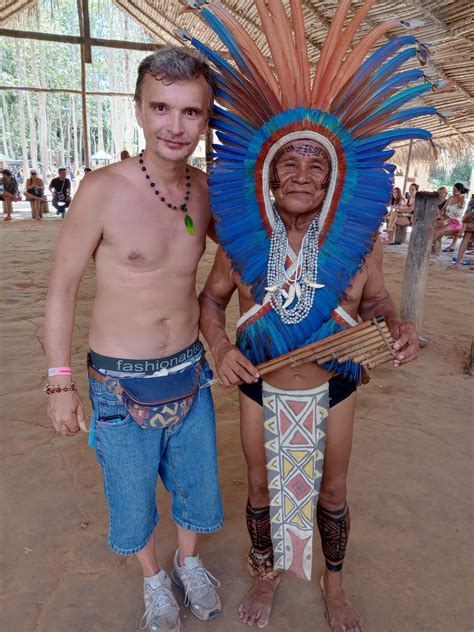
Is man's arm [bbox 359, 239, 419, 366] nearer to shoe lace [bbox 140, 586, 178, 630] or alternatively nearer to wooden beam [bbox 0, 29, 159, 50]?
shoe lace [bbox 140, 586, 178, 630]

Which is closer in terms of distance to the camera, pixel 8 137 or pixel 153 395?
pixel 153 395

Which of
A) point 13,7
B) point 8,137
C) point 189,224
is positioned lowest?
point 189,224

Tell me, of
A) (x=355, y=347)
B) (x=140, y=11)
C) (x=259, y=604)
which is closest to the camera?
(x=355, y=347)

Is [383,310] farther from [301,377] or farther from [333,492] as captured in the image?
[333,492]

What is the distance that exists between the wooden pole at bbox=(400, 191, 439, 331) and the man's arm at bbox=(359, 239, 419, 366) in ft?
9.26

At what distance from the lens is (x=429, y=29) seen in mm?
5832

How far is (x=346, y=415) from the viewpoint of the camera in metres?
1.62

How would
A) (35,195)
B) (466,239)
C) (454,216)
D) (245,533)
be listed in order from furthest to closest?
1. (35,195)
2. (454,216)
3. (466,239)
4. (245,533)

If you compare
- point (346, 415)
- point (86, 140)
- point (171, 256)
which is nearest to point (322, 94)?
point (171, 256)

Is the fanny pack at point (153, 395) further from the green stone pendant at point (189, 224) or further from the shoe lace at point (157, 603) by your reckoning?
the shoe lace at point (157, 603)

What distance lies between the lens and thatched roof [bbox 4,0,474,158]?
17.9 ft

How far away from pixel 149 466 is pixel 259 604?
28.1 inches

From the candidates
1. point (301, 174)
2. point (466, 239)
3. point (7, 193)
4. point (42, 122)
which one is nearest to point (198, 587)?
point (301, 174)

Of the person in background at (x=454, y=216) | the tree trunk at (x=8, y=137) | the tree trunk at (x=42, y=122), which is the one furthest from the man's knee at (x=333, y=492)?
the tree trunk at (x=8, y=137)
